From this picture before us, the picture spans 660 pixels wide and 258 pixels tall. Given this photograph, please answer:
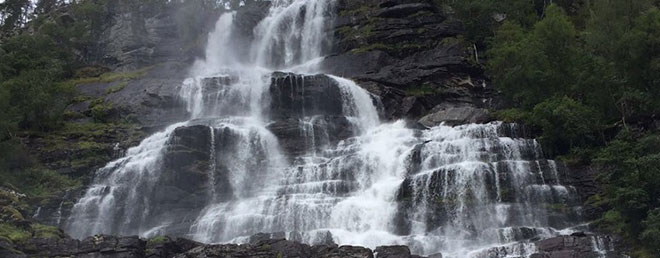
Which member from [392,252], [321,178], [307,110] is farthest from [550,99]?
[392,252]

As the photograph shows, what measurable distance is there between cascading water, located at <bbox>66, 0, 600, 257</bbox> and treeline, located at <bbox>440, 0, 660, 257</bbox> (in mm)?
1942

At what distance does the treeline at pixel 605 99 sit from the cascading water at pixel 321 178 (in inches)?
76.4

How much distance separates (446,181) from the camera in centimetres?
3228

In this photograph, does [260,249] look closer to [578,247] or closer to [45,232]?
[45,232]

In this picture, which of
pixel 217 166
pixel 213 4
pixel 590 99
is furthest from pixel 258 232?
pixel 213 4

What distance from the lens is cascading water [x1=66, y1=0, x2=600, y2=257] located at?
3070 cm

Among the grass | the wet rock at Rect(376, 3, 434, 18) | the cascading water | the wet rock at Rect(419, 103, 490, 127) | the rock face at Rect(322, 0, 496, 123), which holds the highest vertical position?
the wet rock at Rect(376, 3, 434, 18)

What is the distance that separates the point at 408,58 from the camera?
5172 cm

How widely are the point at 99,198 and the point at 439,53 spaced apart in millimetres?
25568

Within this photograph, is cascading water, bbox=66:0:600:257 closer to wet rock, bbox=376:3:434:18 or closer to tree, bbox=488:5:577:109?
tree, bbox=488:5:577:109

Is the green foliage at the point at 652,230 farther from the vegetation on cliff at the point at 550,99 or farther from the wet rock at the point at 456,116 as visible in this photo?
the wet rock at the point at 456,116

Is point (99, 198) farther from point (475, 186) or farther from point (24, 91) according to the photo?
point (475, 186)

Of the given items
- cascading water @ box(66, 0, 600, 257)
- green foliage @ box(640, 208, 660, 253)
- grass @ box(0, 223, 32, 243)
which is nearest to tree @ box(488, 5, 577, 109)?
cascading water @ box(66, 0, 600, 257)

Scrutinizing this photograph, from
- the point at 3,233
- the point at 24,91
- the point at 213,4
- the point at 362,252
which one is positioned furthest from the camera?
the point at 213,4
